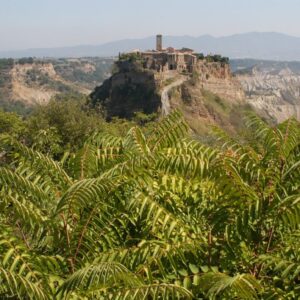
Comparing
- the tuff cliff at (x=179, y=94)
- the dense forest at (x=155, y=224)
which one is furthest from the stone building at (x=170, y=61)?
the dense forest at (x=155, y=224)

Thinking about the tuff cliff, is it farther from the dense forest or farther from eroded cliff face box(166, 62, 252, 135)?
the dense forest

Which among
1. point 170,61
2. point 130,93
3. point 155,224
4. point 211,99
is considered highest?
point 170,61

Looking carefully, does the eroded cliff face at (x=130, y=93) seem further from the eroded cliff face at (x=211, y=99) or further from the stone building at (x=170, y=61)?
the eroded cliff face at (x=211, y=99)

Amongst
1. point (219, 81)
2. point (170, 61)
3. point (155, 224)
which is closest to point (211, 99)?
point (219, 81)

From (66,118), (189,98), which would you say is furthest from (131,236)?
(189,98)

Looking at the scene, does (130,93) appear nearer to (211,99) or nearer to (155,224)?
(211,99)

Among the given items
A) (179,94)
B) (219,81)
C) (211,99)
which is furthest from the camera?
Answer: (219,81)

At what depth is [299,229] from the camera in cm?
551

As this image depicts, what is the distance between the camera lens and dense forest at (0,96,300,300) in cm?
456

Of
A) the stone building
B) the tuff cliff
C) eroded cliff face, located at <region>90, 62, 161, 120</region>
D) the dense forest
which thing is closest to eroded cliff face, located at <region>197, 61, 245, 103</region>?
the tuff cliff

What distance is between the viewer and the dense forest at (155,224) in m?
4.56

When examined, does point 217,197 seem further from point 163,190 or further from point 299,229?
point 299,229

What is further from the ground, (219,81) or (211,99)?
(219,81)

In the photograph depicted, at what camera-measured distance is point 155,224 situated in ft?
17.7
